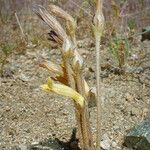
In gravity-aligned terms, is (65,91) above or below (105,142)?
above

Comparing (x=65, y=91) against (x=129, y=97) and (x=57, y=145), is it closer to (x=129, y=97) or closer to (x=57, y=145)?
(x=57, y=145)

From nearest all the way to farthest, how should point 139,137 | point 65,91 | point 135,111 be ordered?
point 65,91, point 139,137, point 135,111

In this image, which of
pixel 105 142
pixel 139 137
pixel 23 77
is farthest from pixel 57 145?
pixel 23 77

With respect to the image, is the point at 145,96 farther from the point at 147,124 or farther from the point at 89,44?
the point at 89,44

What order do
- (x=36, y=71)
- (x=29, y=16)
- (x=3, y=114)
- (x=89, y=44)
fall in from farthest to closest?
(x=29, y=16)
(x=89, y=44)
(x=36, y=71)
(x=3, y=114)

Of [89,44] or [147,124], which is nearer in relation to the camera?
[147,124]

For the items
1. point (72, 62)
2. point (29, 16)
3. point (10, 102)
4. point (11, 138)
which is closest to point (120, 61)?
point (10, 102)

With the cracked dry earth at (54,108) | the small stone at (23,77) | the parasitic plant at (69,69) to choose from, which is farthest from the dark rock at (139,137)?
the small stone at (23,77)
